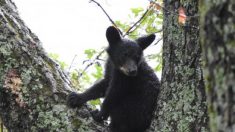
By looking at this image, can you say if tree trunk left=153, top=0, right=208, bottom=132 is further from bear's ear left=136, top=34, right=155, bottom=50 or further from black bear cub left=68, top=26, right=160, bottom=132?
bear's ear left=136, top=34, right=155, bottom=50

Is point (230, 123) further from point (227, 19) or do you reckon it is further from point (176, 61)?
point (176, 61)

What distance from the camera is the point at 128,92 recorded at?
564cm

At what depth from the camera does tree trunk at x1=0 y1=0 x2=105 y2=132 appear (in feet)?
12.7

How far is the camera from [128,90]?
5641 millimetres

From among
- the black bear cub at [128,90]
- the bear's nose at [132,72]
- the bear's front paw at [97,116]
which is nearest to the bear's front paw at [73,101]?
the bear's front paw at [97,116]

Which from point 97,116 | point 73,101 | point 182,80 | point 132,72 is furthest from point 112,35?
point 182,80

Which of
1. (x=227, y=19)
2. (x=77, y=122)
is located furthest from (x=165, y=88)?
(x=227, y=19)

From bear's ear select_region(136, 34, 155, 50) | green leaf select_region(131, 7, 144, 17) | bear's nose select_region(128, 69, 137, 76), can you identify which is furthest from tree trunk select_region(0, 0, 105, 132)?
green leaf select_region(131, 7, 144, 17)

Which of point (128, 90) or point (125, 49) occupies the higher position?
point (125, 49)

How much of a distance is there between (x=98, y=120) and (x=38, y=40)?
1008mm

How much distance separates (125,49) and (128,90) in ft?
2.71

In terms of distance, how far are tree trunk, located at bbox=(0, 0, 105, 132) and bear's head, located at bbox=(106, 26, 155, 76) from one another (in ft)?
5.54

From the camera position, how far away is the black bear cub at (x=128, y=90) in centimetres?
528

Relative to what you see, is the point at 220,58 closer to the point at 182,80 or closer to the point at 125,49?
the point at 182,80
